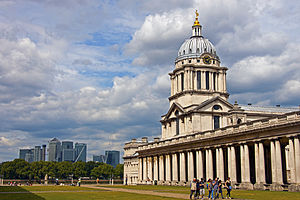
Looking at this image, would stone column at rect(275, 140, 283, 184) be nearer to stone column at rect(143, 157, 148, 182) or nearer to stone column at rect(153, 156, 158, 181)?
stone column at rect(153, 156, 158, 181)

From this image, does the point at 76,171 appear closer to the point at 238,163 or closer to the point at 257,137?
the point at 238,163

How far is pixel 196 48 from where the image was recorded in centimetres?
12181

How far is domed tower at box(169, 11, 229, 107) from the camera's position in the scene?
116 metres

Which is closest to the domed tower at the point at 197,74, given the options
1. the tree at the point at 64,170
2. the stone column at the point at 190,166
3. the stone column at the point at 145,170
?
the stone column at the point at 145,170

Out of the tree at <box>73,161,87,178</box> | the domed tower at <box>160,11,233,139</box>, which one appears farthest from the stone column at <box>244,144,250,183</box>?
the tree at <box>73,161,87,178</box>

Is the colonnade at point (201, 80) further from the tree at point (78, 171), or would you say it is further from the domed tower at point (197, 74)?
the tree at point (78, 171)

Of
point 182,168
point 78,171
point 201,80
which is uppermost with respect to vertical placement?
point 201,80

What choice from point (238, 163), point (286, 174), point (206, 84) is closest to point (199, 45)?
point (206, 84)

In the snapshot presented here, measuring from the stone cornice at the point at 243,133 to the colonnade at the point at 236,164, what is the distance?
97 cm

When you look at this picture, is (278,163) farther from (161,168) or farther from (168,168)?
(161,168)

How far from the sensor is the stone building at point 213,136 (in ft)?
212

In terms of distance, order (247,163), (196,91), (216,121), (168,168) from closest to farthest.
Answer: (247,163) < (168,168) < (216,121) < (196,91)

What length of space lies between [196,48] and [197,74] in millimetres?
8633

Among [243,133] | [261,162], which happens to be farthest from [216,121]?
[261,162]
